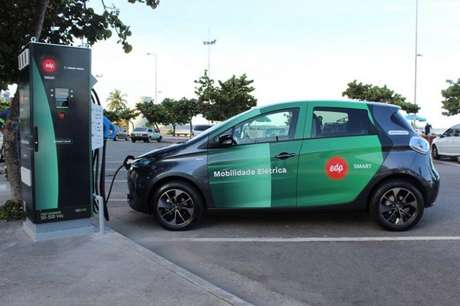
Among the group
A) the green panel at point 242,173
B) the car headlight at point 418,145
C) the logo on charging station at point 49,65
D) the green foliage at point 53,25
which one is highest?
the green foliage at point 53,25

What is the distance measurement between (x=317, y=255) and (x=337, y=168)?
1.42 m

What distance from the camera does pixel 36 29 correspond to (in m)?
6.34

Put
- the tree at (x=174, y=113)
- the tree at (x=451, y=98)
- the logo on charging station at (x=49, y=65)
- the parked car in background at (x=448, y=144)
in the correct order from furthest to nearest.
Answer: the tree at (x=174, y=113), the tree at (x=451, y=98), the parked car in background at (x=448, y=144), the logo on charging station at (x=49, y=65)

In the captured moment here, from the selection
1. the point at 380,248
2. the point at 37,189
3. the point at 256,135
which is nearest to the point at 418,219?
the point at 380,248

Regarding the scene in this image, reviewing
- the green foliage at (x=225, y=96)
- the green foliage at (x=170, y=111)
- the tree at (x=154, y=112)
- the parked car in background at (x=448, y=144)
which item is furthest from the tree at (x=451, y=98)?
the tree at (x=154, y=112)

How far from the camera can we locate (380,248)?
223 inches

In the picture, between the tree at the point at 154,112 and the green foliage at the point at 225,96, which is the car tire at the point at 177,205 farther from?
the tree at the point at 154,112

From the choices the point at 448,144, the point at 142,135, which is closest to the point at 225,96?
the point at 142,135

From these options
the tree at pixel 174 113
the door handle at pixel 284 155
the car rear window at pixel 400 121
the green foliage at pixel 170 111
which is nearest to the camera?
the door handle at pixel 284 155

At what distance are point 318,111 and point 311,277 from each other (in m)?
2.57

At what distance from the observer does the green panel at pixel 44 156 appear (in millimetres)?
5441

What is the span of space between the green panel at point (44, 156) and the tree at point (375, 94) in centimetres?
4713

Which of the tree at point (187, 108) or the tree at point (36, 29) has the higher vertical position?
the tree at point (187, 108)

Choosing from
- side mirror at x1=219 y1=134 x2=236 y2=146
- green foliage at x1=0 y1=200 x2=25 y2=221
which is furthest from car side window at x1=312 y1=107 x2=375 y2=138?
green foliage at x1=0 y1=200 x2=25 y2=221
